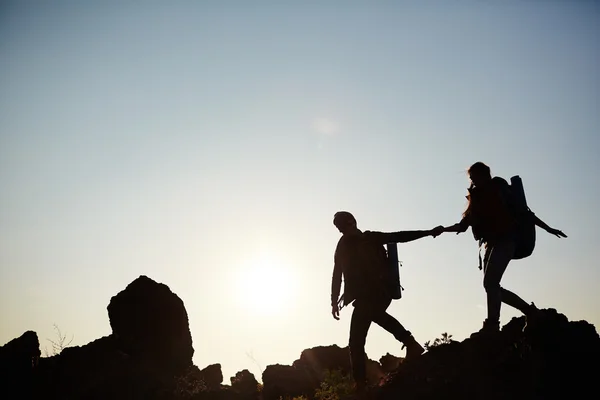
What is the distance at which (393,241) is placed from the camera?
7387 millimetres

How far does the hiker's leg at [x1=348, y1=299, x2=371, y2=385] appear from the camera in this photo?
6.95 meters

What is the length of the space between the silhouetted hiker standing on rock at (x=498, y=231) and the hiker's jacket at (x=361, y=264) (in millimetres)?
1125

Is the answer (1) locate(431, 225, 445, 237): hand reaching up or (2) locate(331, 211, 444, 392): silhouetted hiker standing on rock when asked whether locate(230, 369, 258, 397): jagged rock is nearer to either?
(2) locate(331, 211, 444, 392): silhouetted hiker standing on rock

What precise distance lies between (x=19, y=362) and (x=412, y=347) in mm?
9931

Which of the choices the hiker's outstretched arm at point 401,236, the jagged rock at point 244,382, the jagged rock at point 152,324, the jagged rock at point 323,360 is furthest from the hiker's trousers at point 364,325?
the jagged rock at point 152,324

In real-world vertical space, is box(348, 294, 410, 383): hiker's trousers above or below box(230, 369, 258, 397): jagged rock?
below

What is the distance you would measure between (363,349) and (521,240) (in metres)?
2.69

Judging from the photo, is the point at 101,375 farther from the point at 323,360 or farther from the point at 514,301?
the point at 514,301

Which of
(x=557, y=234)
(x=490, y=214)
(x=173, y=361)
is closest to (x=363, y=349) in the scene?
(x=490, y=214)

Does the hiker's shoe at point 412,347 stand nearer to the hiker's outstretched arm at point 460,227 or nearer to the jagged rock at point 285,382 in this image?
the hiker's outstretched arm at point 460,227

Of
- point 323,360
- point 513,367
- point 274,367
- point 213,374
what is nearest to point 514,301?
point 513,367

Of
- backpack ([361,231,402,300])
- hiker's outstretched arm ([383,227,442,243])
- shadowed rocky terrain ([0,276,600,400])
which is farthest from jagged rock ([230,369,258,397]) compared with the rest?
hiker's outstretched arm ([383,227,442,243])

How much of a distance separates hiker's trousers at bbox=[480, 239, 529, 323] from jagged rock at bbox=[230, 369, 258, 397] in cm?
794

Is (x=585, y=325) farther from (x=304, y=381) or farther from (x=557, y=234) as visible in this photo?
(x=304, y=381)
